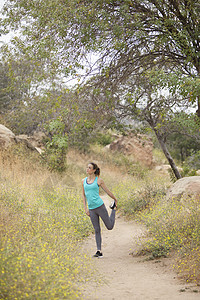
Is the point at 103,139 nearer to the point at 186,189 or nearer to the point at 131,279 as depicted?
the point at 186,189

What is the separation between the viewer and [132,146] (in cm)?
2375

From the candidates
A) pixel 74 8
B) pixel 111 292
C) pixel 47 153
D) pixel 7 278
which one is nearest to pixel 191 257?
pixel 111 292

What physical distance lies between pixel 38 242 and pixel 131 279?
1582 mm

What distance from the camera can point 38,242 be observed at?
4.51m

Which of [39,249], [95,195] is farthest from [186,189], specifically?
[39,249]

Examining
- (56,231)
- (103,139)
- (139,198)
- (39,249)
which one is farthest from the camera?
(103,139)

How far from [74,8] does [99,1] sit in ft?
1.72

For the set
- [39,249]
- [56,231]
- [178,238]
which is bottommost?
[178,238]

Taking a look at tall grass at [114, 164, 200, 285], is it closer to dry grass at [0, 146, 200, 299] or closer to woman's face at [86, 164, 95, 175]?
dry grass at [0, 146, 200, 299]

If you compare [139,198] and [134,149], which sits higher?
[134,149]

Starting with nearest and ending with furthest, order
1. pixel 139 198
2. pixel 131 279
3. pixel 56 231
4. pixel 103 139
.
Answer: pixel 131 279
pixel 56 231
pixel 139 198
pixel 103 139

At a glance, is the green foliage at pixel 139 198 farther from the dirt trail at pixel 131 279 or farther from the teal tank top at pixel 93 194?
the teal tank top at pixel 93 194

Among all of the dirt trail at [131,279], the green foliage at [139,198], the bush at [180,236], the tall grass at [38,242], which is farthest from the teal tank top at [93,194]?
the green foliage at [139,198]

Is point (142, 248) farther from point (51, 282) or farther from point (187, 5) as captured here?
point (187, 5)
